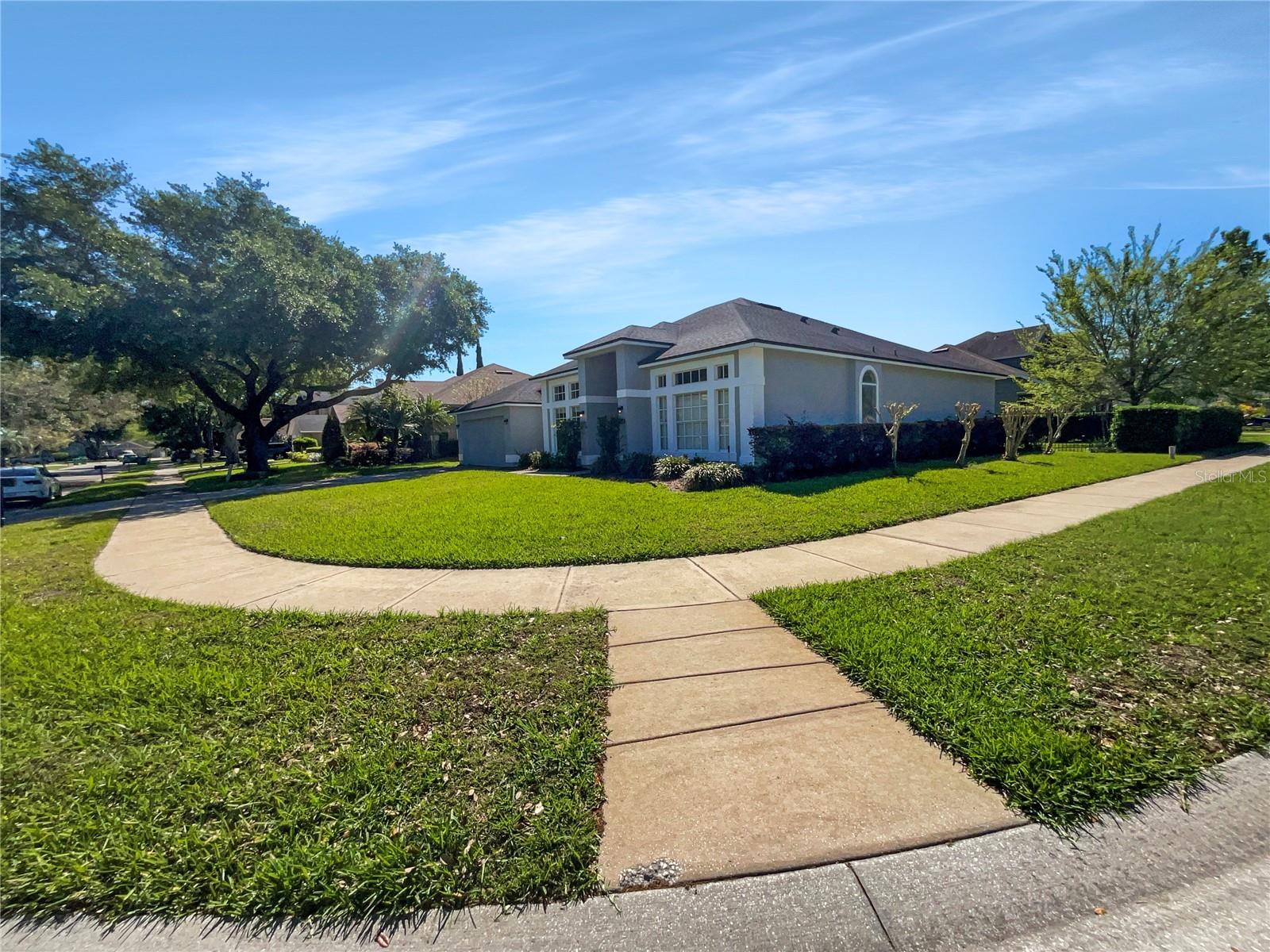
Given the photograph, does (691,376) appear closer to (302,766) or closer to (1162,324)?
(302,766)

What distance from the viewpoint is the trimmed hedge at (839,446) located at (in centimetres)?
1303

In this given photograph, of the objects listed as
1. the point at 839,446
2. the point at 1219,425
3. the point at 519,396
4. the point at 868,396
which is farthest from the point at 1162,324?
the point at 519,396

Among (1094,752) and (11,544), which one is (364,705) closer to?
(1094,752)

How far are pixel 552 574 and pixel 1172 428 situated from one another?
923 inches

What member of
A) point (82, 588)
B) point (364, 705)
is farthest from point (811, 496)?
point (82, 588)

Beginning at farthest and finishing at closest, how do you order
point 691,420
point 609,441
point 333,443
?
point 333,443 → point 609,441 → point 691,420

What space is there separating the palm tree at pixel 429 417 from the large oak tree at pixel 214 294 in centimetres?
478

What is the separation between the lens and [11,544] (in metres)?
9.75

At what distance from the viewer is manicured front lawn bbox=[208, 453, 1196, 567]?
735cm

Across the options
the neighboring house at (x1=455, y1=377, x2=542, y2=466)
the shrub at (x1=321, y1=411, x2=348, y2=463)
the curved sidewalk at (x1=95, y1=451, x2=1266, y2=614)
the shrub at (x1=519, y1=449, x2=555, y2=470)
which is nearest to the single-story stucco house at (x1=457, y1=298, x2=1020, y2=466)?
the shrub at (x1=519, y1=449, x2=555, y2=470)

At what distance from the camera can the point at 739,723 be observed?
10.4ft

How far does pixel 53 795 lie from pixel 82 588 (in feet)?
17.3

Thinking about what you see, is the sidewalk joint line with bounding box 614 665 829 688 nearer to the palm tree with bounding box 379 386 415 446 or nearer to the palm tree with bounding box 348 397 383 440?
the palm tree with bounding box 379 386 415 446

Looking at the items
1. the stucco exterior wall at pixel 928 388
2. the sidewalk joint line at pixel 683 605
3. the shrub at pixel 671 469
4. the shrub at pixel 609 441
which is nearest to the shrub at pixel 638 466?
the shrub at pixel 609 441
